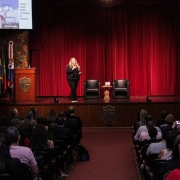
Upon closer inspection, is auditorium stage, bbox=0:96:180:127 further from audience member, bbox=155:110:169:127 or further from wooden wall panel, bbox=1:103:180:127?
audience member, bbox=155:110:169:127

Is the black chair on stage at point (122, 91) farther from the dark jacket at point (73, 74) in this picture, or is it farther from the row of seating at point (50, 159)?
the row of seating at point (50, 159)

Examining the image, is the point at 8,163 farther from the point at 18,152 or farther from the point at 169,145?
the point at 169,145

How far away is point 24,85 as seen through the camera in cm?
1308

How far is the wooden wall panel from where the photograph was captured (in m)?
12.3

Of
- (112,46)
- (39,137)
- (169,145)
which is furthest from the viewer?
(112,46)

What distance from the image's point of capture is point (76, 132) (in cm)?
868

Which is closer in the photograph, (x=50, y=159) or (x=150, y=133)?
(x=50, y=159)

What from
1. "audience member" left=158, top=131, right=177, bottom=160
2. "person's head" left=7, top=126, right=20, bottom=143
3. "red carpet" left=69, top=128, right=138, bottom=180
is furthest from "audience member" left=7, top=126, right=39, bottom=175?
"red carpet" left=69, top=128, right=138, bottom=180

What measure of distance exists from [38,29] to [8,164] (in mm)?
12226

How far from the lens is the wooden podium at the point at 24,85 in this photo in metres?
13.0

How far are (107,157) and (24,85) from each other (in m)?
5.20

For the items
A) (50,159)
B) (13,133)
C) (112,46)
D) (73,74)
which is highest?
(112,46)

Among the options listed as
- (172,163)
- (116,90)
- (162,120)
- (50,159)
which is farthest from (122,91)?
(172,163)

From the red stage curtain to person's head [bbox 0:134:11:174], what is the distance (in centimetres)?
1179
